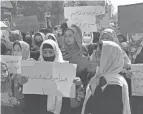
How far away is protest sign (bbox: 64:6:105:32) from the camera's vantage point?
459cm

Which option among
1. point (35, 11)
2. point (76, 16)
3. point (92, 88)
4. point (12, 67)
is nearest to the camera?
point (92, 88)

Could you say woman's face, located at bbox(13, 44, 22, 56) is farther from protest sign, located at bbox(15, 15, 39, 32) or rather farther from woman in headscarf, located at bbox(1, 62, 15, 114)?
protest sign, located at bbox(15, 15, 39, 32)

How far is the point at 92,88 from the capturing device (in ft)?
8.14

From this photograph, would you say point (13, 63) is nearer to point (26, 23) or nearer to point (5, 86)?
point (5, 86)

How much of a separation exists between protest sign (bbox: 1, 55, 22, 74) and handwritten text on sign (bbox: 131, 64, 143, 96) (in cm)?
124

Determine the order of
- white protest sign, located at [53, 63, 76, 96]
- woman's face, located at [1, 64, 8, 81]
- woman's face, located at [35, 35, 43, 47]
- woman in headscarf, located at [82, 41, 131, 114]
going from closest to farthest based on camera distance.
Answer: woman in headscarf, located at [82, 41, 131, 114]
white protest sign, located at [53, 63, 76, 96]
woman's face, located at [1, 64, 8, 81]
woman's face, located at [35, 35, 43, 47]

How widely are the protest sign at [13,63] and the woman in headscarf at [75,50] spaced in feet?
2.18

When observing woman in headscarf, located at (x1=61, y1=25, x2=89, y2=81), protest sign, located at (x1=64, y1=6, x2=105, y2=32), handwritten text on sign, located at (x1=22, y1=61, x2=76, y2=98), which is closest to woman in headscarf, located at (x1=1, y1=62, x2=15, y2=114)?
handwritten text on sign, located at (x1=22, y1=61, x2=76, y2=98)

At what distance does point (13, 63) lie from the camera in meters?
2.93

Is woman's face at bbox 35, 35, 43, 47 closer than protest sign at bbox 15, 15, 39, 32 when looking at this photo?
Yes

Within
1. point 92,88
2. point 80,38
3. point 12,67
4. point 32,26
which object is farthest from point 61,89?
point 32,26

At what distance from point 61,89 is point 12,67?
606 millimetres

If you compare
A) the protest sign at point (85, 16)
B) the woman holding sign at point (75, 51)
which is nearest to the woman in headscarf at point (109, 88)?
the woman holding sign at point (75, 51)

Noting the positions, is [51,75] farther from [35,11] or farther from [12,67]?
[35,11]
